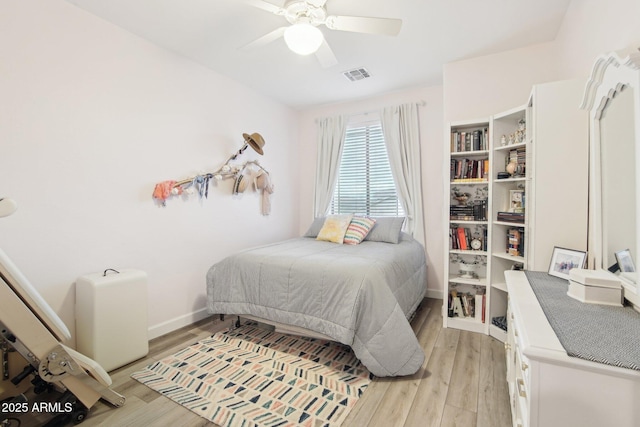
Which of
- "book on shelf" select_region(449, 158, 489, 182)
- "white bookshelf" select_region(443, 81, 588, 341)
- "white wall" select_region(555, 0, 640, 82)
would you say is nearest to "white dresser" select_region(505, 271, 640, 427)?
"white wall" select_region(555, 0, 640, 82)

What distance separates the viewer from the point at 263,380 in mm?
1871

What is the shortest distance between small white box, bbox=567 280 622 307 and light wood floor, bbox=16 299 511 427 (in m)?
0.76

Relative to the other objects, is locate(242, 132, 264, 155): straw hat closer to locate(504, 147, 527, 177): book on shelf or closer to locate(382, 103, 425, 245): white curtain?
locate(382, 103, 425, 245): white curtain

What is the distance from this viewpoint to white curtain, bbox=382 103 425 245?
3.50m

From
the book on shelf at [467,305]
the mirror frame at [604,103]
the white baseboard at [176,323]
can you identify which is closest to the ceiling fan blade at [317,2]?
the mirror frame at [604,103]

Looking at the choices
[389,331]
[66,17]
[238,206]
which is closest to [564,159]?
[389,331]

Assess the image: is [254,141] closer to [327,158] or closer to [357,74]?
[327,158]

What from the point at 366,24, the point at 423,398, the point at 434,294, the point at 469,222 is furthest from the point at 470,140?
the point at 423,398

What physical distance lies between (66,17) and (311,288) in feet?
8.38

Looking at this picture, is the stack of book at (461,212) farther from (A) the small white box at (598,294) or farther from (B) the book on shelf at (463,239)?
(A) the small white box at (598,294)

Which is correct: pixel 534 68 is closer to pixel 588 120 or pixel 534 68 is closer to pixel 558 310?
pixel 588 120

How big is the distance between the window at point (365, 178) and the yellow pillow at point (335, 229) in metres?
0.58

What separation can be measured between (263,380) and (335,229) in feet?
5.91

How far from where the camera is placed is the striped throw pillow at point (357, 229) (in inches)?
125
